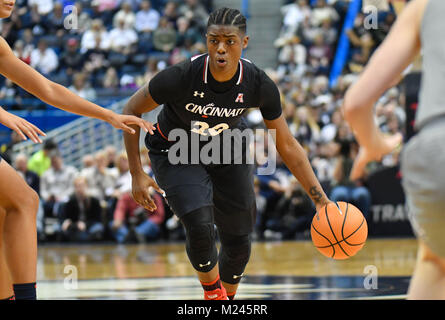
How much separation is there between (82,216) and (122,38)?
20.1 ft

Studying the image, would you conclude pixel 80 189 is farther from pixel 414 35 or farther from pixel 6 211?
pixel 414 35

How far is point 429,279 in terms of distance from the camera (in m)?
2.77

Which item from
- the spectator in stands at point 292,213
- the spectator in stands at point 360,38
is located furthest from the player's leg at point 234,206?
the spectator in stands at point 360,38

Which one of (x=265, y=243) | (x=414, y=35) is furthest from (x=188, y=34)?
(x=414, y=35)

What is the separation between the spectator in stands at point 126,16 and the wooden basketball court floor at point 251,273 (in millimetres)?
7388

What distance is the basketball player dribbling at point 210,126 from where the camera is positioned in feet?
15.8

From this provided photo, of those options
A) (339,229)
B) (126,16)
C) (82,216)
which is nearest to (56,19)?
(126,16)

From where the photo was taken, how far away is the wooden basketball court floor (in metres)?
6.39

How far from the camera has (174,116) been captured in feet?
16.9

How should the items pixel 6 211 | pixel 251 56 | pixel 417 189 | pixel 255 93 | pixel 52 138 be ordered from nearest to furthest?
pixel 417 189 → pixel 6 211 → pixel 255 93 → pixel 52 138 → pixel 251 56

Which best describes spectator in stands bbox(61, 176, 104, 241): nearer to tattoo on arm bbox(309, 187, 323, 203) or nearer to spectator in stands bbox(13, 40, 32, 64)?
spectator in stands bbox(13, 40, 32, 64)

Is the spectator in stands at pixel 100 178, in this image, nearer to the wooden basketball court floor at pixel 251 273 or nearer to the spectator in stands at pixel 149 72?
the wooden basketball court floor at pixel 251 273

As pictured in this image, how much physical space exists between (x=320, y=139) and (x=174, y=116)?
8.12 meters

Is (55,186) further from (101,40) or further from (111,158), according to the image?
(101,40)
